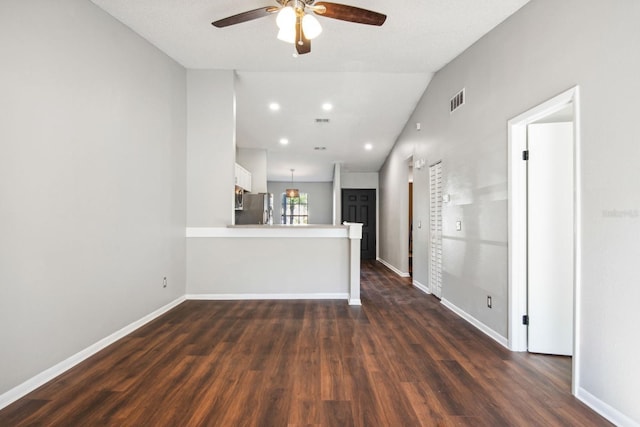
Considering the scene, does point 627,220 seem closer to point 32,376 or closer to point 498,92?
point 498,92

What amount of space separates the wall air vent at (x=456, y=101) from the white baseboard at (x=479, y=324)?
2.41m

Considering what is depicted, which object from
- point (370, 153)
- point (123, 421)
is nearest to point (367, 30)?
point (123, 421)

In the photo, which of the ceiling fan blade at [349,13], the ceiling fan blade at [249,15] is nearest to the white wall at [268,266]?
the ceiling fan blade at [249,15]

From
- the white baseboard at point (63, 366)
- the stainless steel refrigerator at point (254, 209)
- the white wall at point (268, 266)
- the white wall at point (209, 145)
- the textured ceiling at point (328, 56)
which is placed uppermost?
the textured ceiling at point (328, 56)

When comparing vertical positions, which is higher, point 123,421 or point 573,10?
point 573,10

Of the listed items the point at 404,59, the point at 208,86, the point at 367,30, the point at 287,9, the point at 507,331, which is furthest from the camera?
the point at 208,86

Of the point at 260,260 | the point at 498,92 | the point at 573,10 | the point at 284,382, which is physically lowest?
the point at 284,382

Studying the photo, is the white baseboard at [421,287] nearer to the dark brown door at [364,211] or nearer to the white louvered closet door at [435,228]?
the white louvered closet door at [435,228]

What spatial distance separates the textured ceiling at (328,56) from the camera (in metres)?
2.83

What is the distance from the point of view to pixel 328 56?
3752 millimetres

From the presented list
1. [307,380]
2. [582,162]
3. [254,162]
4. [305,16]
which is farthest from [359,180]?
[307,380]

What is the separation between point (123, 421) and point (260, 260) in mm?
2710

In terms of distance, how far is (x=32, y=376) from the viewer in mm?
2084

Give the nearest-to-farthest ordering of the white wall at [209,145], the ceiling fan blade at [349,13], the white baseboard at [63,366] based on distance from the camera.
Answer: the white baseboard at [63,366] < the ceiling fan blade at [349,13] < the white wall at [209,145]
